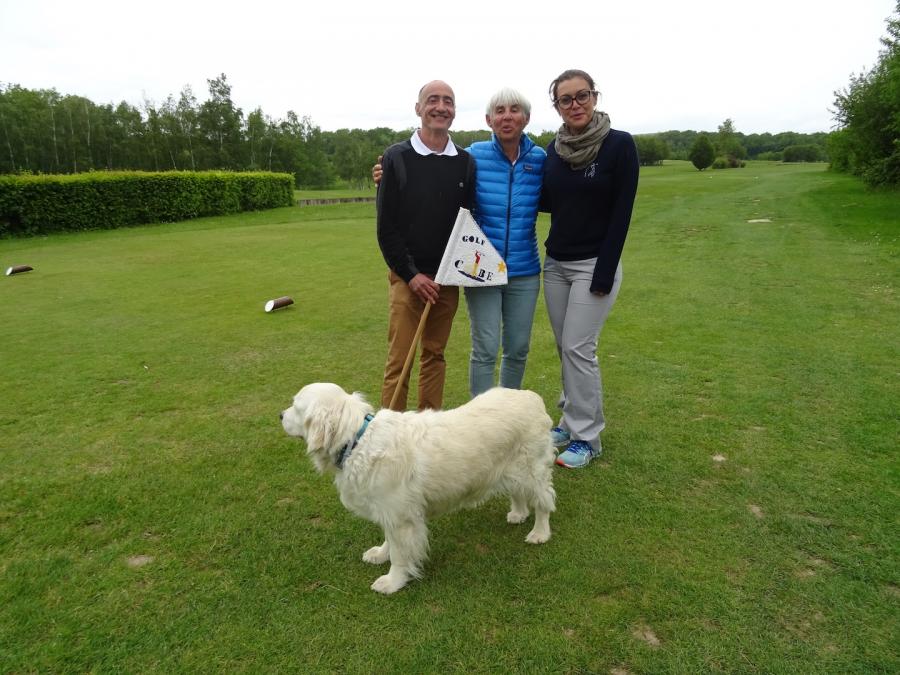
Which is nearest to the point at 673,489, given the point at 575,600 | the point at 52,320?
the point at 575,600

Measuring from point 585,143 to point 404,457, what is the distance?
2627mm

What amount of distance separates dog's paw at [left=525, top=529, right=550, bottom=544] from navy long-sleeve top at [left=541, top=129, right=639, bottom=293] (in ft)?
6.14

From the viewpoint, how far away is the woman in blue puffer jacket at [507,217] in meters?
4.01

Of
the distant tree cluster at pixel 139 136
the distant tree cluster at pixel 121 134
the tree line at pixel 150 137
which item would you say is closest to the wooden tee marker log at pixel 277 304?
the tree line at pixel 150 137

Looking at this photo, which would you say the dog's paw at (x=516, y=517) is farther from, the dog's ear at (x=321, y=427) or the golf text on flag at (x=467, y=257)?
the golf text on flag at (x=467, y=257)

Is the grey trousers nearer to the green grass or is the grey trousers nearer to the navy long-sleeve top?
the navy long-sleeve top

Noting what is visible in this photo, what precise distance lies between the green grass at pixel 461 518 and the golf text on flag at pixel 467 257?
1774 millimetres

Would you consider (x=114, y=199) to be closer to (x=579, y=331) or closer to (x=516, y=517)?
(x=579, y=331)

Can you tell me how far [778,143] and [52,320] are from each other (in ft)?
433

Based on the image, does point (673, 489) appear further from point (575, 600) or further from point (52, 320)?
point (52, 320)

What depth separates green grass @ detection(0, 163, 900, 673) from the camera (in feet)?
9.07

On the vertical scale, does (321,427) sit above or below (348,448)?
above

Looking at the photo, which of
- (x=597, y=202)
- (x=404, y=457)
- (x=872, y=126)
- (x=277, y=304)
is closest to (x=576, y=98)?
(x=597, y=202)

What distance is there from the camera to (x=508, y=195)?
13.8ft
